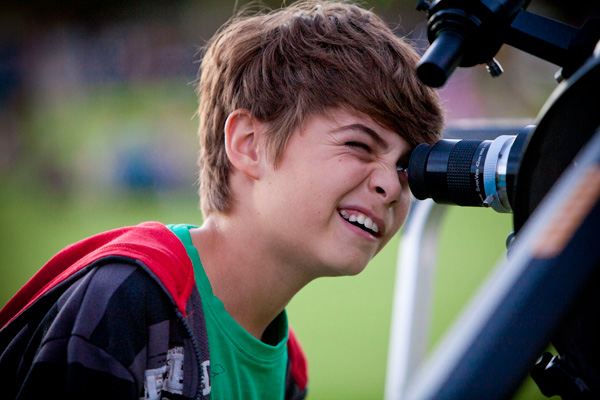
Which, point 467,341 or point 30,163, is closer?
point 467,341

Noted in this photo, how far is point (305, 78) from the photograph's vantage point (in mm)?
994

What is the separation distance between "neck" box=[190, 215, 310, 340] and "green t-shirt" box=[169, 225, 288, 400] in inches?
1.4

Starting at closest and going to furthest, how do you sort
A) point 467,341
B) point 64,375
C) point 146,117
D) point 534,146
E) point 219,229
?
point 467,341
point 534,146
point 64,375
point 219,229
point 146,117

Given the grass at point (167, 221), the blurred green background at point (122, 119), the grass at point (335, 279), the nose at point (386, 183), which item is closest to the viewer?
the nose at point (386, 183)

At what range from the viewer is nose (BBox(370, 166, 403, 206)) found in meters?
0.88

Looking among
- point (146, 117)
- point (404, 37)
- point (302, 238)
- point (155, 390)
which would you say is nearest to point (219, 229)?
point (302, 238)

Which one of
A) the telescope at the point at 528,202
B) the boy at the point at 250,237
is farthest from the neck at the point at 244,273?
the telescope at the point at 528,202

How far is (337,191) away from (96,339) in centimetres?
39

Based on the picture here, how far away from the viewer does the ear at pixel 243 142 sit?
98cm

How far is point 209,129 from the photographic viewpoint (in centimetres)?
114

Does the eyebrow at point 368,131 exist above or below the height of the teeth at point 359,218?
above

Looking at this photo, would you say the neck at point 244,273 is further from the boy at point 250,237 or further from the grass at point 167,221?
the grass at point 167,221

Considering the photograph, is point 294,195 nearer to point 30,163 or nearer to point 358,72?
point 358,72

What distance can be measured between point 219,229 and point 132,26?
246 inches
